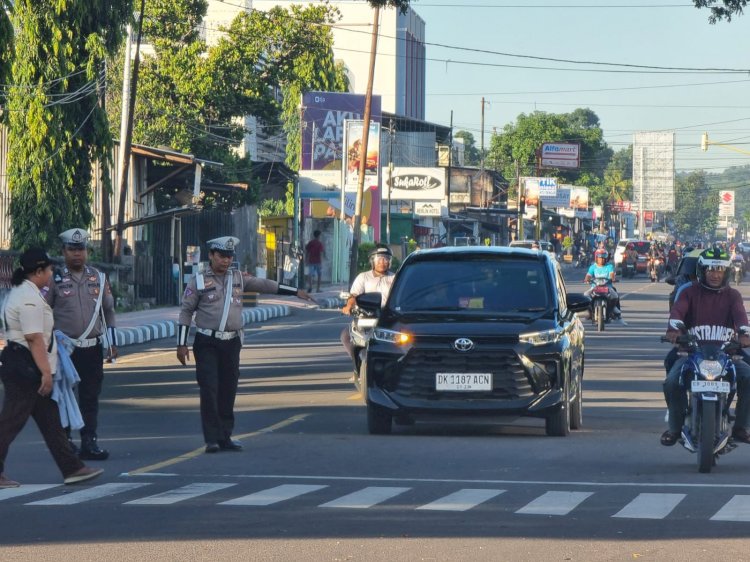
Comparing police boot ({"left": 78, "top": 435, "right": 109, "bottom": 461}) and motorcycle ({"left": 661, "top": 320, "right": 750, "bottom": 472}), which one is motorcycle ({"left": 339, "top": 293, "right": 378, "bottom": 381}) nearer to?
police boot ({"left": 78, "top": 435, "right": 109, "bottom": 461})

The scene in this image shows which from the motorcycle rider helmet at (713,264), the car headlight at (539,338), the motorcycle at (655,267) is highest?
the motorcycle rider helmet at (713,264)

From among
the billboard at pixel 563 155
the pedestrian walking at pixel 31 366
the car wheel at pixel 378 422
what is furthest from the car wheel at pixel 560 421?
the billboard at pixel 563 155

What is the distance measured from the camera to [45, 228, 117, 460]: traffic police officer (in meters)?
12.0

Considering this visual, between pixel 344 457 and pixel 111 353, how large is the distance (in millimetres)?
2138

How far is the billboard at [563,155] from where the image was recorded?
122125 millimetres

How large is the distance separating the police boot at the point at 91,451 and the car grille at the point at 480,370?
277 centimetres

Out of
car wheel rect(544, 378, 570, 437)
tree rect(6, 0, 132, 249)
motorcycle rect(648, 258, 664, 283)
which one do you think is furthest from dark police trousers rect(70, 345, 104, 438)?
motorcycle rect(648, 258, 664, 283)

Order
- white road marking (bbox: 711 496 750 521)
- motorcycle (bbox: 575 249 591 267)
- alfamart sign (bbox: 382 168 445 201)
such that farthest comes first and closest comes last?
motorcycle (bbox: 575 249 591 267) < alfamart sign (bbox: 382 168 445 201) < white road marking (bbox: 711 496 750 521)

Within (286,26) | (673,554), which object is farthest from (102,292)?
(286,26)

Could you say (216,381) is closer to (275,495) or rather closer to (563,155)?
(275,495)

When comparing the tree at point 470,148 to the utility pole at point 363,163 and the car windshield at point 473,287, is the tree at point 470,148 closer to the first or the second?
the utility pole at point 363,163

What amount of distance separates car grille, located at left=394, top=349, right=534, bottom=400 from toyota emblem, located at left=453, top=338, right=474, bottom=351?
0.04m

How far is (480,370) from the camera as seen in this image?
12859 mm

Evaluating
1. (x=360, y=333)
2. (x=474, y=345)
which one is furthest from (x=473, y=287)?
(x=360, y=333)
